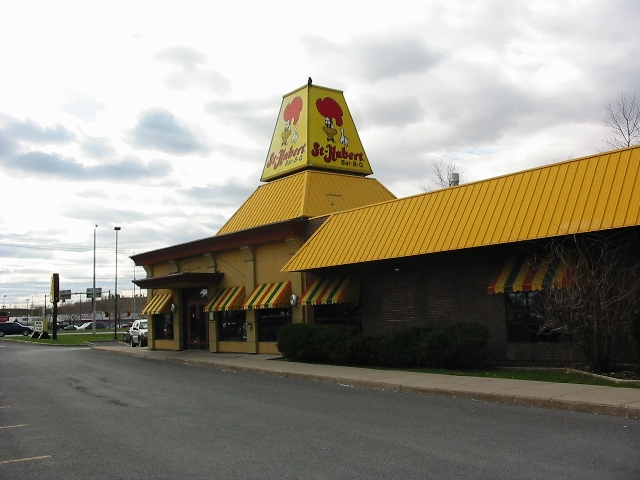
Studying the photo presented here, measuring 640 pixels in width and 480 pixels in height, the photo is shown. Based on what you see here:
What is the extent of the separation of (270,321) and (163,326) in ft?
40.0

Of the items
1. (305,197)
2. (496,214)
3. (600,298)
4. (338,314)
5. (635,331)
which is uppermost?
(305,197)

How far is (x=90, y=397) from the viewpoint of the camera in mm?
15422

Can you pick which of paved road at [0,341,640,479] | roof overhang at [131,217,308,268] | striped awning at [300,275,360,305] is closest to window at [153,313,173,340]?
roof overhang at [131,217,308,268]

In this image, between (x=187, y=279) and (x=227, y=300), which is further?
(x=187, y=279)

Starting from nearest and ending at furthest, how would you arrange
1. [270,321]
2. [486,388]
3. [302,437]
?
[302,437], [486,388], [270,321]

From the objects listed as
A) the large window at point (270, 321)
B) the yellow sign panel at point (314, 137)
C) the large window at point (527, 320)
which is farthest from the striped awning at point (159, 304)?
the large window at point (527, 320)

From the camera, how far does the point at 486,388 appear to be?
1395 centimetres

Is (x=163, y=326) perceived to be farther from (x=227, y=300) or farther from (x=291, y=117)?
(x=291, y=117)

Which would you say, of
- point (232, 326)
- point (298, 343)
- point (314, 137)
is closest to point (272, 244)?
point (232, 326)

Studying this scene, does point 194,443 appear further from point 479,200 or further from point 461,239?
point 479,200

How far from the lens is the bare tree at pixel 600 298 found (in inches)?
590

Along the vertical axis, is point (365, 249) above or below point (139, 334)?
above

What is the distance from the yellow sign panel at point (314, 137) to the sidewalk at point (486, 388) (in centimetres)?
1216

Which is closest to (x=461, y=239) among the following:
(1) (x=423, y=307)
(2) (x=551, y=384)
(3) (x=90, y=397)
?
(1) (x=423, y=307)
